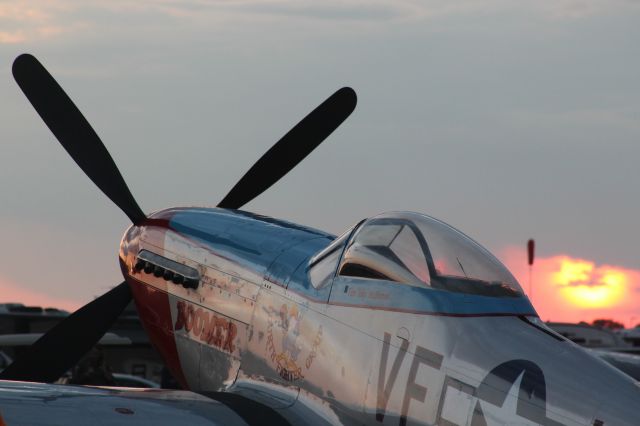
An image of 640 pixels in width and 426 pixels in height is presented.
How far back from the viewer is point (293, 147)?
12.2 m

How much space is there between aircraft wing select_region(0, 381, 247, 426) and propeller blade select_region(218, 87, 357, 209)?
14.0 feet

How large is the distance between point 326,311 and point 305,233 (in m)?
1.57

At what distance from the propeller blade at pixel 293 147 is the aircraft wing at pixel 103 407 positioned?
4259 millimetres

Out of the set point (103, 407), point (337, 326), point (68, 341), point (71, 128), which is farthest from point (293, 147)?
point (103, 407)

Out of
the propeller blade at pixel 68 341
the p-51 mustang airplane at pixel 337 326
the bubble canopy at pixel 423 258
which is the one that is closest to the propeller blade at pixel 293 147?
the p-51 mustang airplane at pixel 337 326

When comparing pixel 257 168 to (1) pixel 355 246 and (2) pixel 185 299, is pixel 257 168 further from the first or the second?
(1) pixel 355 246

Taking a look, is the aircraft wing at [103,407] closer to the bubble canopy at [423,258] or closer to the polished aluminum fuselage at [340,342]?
the polished aluminum fuselage at [340,342]

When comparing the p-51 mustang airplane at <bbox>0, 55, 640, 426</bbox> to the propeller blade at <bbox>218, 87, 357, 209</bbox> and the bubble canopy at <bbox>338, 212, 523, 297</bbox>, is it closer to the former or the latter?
the bubble canopy at <bbox>338, 212, 523, 297</bbox>

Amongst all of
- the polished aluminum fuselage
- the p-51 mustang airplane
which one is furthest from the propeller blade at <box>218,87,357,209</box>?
the polished aluminum fuselage

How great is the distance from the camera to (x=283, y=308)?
8.30 meters

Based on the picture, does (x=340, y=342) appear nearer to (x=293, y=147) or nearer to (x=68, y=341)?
(x=68, y=341)

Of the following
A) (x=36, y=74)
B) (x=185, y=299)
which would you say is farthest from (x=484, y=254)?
(x=36, y=74)

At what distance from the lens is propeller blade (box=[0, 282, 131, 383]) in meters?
9.89

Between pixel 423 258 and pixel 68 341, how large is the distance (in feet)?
13.0
